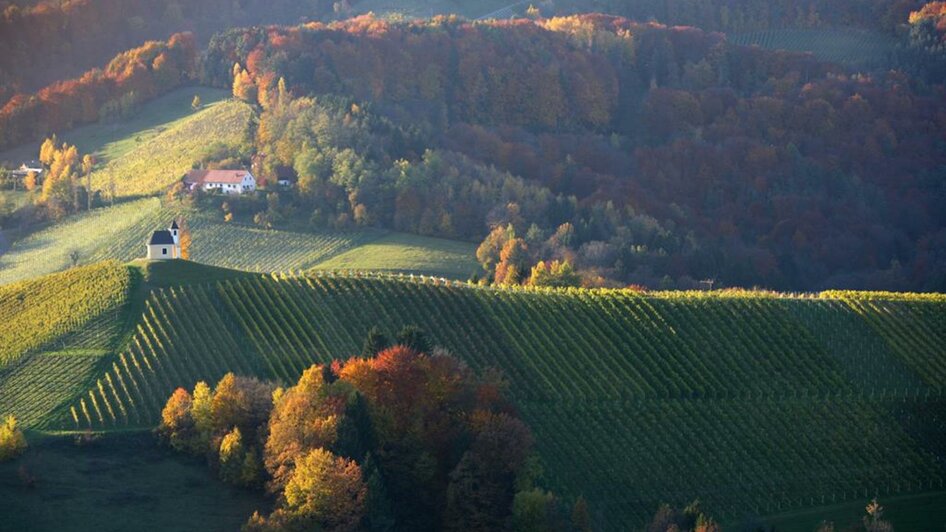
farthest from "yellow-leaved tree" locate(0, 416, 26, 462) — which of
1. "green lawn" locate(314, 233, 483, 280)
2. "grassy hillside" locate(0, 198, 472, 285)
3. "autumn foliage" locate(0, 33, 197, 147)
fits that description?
"autumn foliage" locate(0, 33, 197, 147)

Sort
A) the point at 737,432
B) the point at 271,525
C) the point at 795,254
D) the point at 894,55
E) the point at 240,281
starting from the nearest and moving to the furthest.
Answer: the point at 271,525
the point at 737,432
the point at 240,281
the point at 795,254
the point at 894,55

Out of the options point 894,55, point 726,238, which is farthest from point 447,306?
point 894,55

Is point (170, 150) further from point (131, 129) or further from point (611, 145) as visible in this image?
point (611, 145)

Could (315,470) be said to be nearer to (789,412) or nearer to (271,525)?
(271,525)

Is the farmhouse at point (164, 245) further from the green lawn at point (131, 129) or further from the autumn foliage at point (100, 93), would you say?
the autumn foliage at point (100, 93)

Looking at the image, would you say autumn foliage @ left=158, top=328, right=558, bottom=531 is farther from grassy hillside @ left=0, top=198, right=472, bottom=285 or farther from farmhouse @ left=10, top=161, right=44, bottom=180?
farmhouse @ left=10, top=161, right=44, bottom=180

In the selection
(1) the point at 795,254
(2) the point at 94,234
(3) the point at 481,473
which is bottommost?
(1) the point at 795,254

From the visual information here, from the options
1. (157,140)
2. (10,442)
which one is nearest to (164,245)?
(10,442)
